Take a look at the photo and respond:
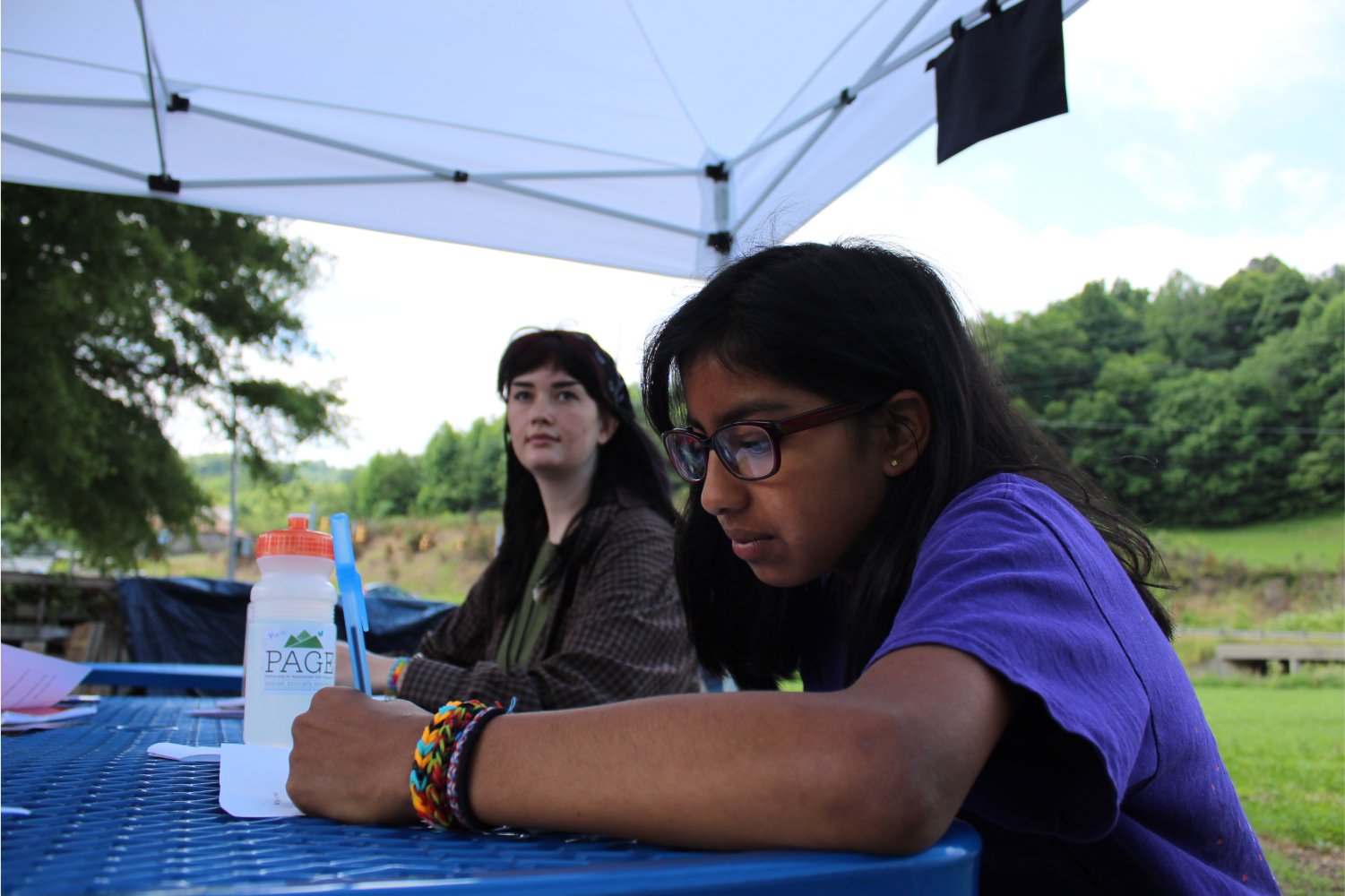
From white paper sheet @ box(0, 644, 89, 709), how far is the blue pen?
675mm

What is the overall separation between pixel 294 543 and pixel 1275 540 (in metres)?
31.3

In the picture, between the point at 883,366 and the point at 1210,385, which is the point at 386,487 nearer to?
the point at 883,366

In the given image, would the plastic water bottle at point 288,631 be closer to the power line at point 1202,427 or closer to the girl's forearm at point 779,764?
the girl's forearm at point 779,764

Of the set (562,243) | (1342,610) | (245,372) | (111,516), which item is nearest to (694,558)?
(562,243)

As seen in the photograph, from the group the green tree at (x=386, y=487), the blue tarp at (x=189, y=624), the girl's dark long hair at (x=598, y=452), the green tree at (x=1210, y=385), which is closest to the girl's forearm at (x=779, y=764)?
the girl's dark long hair at (x=598, y=452)

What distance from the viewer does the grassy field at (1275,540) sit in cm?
2494

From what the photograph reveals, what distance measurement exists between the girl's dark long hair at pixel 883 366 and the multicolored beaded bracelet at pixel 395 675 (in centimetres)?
97

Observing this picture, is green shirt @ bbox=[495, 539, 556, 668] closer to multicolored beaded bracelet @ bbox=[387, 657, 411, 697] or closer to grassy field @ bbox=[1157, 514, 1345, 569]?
A: multicolored beaded bracelet @ bbox=[387, 657, 411, 697]

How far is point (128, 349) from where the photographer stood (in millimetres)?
9133

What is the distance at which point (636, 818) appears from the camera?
565 millimetres

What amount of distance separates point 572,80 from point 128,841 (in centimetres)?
264

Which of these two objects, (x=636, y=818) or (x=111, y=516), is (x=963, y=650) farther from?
(x=111, y=516)

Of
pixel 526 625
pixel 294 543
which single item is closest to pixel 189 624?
pixel 526 625

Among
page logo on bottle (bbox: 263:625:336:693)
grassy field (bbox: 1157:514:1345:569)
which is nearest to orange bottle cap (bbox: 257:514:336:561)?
page logo on bottle (bbox: 263:625:336:693)
